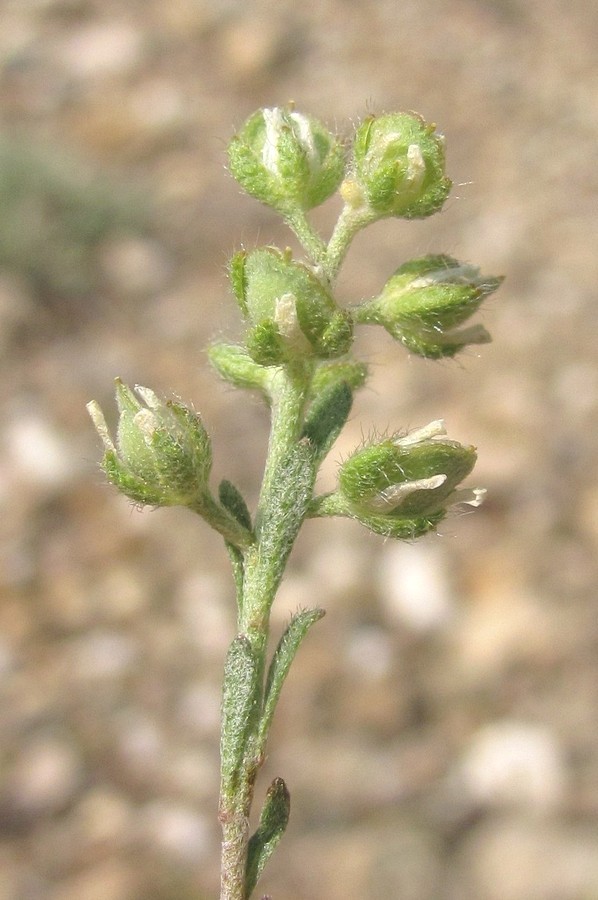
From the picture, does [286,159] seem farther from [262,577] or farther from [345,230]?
[262,577]

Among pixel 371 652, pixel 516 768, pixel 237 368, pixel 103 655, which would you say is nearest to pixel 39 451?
pixel 103 655

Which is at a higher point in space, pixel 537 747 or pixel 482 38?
pixel 482 38

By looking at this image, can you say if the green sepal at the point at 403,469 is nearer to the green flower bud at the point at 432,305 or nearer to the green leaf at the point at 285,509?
the green leaf at the point at 285,509

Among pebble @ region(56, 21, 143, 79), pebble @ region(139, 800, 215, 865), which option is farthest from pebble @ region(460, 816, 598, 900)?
pebble @ region(56, 21, 143, 79)

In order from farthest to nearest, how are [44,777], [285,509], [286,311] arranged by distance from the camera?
[44,777] → [285,509] → [286,311]

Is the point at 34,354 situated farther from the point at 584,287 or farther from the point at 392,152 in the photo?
the point at 392,152

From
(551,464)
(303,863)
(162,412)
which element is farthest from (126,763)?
(162,412)
